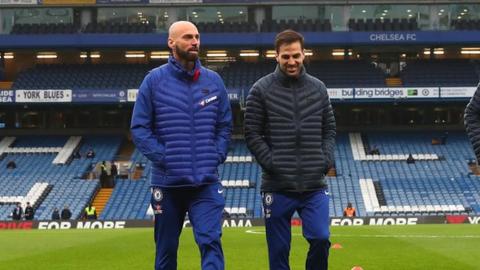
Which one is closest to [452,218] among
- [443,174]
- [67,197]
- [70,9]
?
[443,174]

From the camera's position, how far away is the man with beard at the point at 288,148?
9445 mm

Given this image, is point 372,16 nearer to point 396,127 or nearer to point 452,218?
point 396,127

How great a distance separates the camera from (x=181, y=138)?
9016 millimetres

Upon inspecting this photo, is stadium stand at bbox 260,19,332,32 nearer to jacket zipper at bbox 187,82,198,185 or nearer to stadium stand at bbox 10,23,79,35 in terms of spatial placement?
stadium stand at bbox 10,23,79,35

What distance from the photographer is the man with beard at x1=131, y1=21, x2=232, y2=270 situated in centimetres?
900

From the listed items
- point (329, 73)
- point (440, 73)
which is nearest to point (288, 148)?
point (329, 73)

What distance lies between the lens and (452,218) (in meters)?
39.2

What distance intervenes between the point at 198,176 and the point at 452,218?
31.9 meters

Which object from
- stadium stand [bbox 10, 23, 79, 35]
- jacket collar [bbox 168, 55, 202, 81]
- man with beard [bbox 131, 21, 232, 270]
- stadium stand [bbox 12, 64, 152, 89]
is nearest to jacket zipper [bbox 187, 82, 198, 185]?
man with beard [bbox 131, 21, 232, 270]

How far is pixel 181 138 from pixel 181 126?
0.12 m

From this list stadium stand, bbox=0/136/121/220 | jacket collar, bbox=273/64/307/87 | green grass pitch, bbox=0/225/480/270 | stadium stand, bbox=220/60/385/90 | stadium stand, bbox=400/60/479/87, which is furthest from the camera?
stadium stand, bbox=220/60/385/90

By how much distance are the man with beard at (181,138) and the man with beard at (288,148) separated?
0.50 metres

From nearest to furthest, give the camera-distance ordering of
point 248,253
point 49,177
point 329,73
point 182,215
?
point 182,215
point 248,253
point 49,177
point 329,73

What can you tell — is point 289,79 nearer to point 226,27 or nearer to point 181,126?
point 181,126
